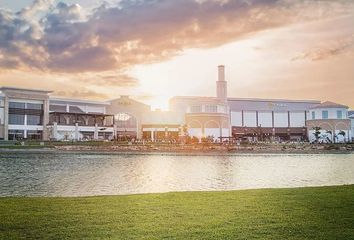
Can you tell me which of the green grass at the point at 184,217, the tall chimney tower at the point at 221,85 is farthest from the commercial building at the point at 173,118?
the green grass at the point at 184,217

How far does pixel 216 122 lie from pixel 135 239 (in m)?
91.3

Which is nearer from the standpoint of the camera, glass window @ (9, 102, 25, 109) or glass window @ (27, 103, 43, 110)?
glass window @ (9, 102, 25, 109)

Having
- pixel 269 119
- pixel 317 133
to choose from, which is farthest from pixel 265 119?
pixel 317 133

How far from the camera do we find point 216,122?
98188 millimetres

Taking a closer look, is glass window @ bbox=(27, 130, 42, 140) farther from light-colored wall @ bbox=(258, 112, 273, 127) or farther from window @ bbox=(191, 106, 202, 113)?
light-colored wall @ bbox=(258, 112, 273, 127)

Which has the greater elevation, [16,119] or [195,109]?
[195,109]

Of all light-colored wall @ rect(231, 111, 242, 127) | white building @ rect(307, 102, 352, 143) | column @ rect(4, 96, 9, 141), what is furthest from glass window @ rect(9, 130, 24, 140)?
white building @ rect(307, 102, 352, 143)

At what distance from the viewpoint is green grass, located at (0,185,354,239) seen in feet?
26.2

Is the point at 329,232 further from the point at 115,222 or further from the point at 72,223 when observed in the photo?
the point at 72,223

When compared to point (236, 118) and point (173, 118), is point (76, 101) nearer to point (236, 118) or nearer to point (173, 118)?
point (173, 118)

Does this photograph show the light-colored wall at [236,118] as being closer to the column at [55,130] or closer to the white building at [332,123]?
the white building at [332,123]

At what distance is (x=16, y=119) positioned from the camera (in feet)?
265

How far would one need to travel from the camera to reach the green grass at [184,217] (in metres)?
7.98

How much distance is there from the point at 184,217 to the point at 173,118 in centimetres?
9499
